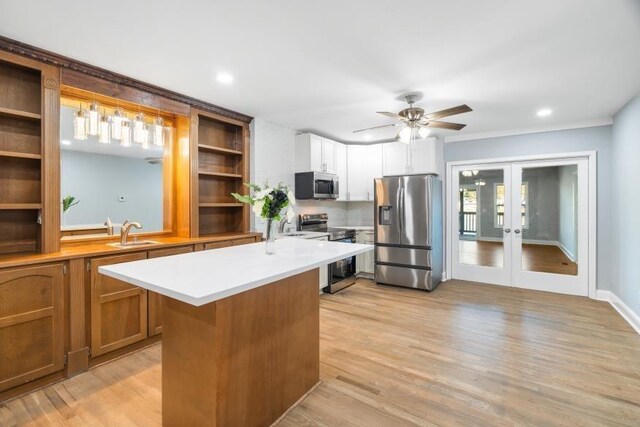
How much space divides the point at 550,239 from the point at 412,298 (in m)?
2.38

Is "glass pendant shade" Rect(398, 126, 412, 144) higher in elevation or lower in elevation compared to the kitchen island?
higher

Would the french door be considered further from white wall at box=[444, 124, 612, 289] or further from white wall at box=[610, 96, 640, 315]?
white wall at box=[610, 96, 640, 315]

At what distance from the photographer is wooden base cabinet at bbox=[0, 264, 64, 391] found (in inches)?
82.4

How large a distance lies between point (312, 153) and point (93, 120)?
2.77 m

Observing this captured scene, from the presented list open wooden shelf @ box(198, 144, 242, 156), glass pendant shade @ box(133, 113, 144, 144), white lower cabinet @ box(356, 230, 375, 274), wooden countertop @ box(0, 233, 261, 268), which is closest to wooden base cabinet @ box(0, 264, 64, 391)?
wooden countertop @ box(0, 233, 261, 268)

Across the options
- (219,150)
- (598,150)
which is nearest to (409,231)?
A: (598,150)

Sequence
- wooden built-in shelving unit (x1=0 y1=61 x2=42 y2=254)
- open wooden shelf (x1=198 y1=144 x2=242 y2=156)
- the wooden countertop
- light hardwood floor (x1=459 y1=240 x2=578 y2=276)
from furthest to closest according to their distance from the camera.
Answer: light hardwood floor (x1=459 y1=240 x2=578 y2=276) → open wooden shelf (x1=198 y1=144 x2=242 y2=156) → wooden built-in shelving unit (x1=0 y1=61 x2=42 y2=254) → the wooden countertop

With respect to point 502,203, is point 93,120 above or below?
above

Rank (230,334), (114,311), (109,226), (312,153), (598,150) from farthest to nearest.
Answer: (312,153) → (598,150) → (109,226) → (114,311) → (230,334)

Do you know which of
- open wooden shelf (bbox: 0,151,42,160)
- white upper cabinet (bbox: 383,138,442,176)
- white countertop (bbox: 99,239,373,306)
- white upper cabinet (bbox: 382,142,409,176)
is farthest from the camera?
white upper cabinet (bbox: 382,142,409,176)

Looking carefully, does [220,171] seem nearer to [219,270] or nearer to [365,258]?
[219,270]

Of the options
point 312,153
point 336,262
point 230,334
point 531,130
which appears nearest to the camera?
point 230,334

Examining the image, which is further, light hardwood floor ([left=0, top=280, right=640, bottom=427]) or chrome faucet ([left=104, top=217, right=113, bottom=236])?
chrome faucet ([left=104, top=217, right=113, bottom=236])

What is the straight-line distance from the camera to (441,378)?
2.40 m
